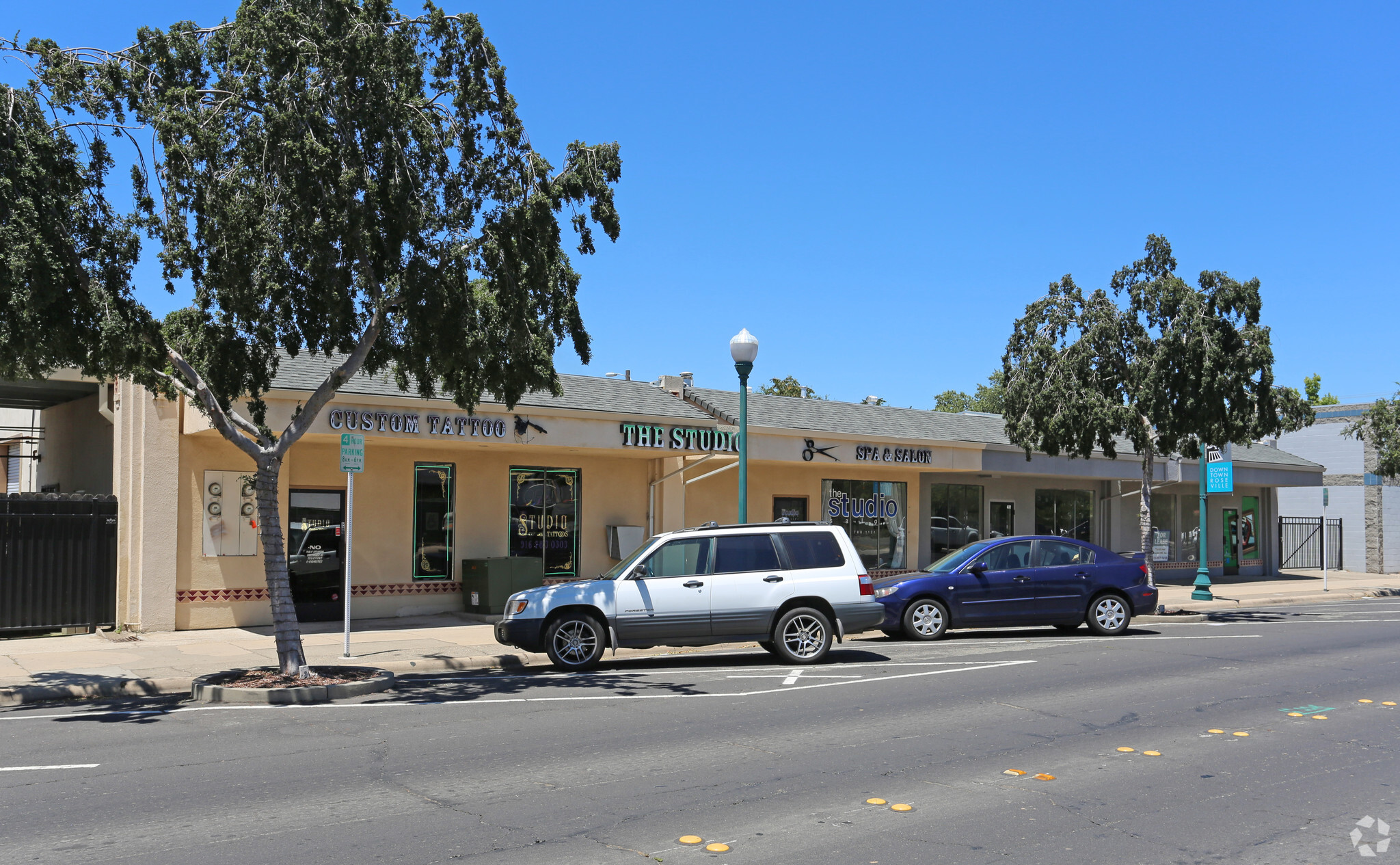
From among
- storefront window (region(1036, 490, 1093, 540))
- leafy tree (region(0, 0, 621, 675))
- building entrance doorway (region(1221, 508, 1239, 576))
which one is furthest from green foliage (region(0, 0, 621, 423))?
building entrance doorway (region(1221, 508, 1239, 576))

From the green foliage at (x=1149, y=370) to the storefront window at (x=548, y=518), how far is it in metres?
8.90

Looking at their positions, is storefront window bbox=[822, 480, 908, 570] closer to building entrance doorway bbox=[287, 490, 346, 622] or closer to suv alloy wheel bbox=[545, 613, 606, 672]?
building entrance doorway bbox=[287, 490, 346, 622]

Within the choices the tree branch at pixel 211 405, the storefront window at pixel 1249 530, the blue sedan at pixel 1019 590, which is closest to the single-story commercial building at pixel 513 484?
the tree branch at pixel 211 405

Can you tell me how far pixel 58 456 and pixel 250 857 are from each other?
18851 mm

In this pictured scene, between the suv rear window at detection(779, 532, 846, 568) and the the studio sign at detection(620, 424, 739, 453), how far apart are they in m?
6.25

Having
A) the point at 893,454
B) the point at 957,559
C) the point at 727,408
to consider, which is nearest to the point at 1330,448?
the point at 893,454

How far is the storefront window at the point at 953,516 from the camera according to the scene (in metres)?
27.2

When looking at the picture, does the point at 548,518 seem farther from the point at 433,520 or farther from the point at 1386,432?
the point at 1386,432

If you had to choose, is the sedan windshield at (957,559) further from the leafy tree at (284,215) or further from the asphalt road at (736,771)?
the leafy tree at (284,215)

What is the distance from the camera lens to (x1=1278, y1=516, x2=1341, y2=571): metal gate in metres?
37.7

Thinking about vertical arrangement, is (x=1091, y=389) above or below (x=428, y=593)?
above

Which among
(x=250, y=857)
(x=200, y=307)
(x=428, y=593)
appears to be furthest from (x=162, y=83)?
(x=428, y=593)

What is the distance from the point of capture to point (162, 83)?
37.6ft

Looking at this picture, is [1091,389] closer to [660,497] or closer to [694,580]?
[660,497]
